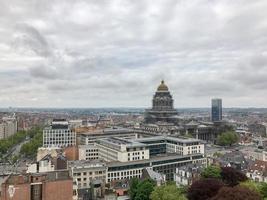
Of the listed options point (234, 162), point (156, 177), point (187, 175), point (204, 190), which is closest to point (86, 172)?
point (156, 177)

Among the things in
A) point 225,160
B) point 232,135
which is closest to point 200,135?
point 232,135

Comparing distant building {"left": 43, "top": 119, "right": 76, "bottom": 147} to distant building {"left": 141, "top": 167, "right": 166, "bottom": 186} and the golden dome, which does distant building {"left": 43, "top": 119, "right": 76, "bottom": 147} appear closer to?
the golden dome

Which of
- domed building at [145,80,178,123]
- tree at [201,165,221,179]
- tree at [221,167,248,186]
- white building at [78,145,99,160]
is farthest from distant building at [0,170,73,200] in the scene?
domed building at [145,80,178,123]

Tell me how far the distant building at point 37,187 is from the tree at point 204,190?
17329mm

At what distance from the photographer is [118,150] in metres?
89.4

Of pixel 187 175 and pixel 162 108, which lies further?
pixel 162 108

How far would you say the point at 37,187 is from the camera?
49.6 metres

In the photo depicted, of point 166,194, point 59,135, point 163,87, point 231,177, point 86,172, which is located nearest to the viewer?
point 166,194

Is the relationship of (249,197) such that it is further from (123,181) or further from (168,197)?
(123,181)

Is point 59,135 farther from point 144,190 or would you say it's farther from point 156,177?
point 144,190

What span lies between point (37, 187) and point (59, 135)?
267 ft

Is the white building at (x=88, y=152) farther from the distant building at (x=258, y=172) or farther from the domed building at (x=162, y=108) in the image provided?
the domed building at (x=162, y=108)

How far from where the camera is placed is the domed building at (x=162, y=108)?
154387 mm

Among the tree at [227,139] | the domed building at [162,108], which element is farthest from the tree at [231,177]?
the domed building at [162,108]
